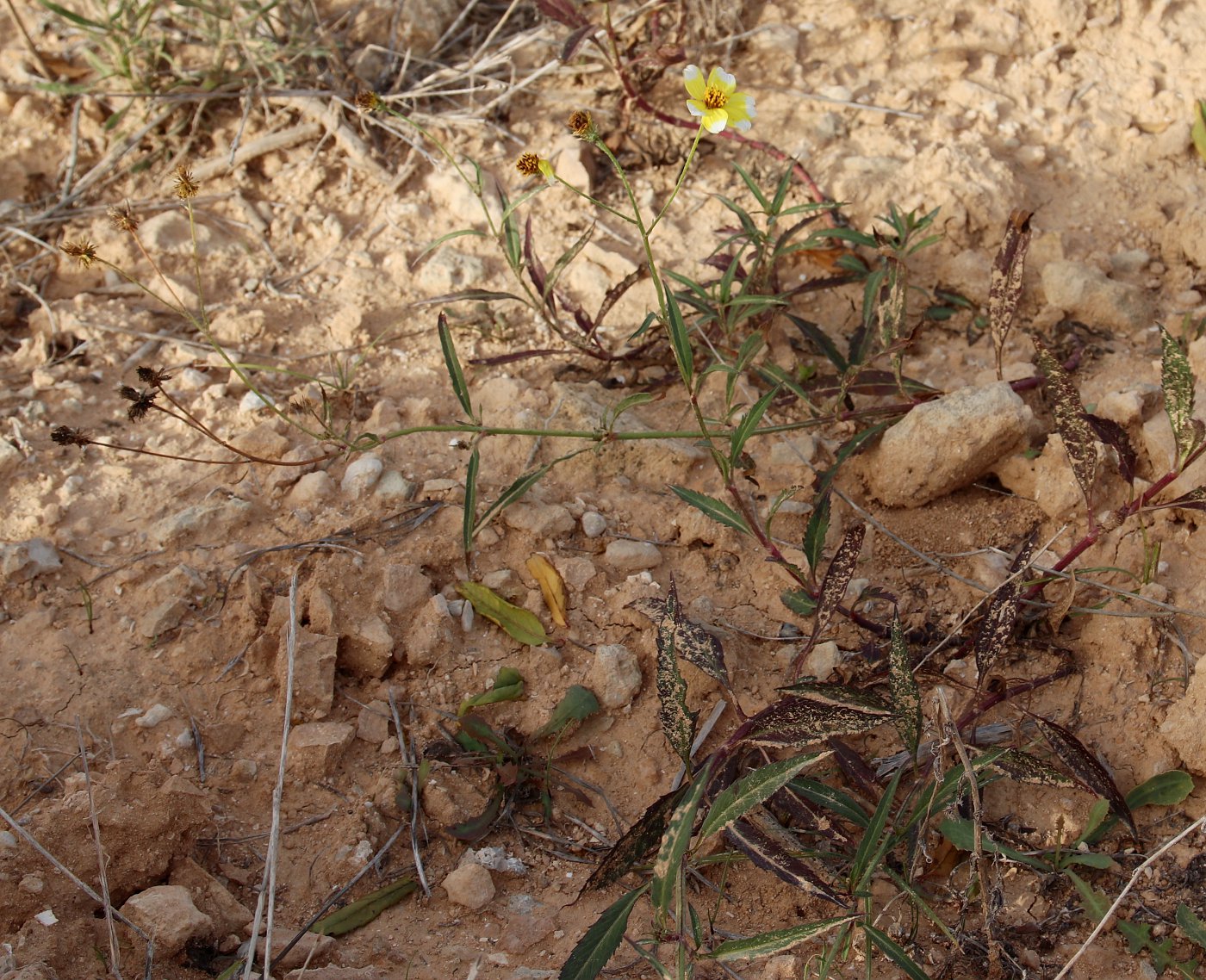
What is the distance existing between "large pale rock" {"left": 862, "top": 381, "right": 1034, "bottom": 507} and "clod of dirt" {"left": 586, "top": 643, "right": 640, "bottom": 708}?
0.73 m

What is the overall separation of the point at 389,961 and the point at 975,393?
1684 millimetres

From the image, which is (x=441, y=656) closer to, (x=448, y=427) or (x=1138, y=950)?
(x=448, y=427)

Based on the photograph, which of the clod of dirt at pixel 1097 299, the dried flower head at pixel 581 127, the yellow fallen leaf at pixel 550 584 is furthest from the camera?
the clod of dirt at pixel 1097 299

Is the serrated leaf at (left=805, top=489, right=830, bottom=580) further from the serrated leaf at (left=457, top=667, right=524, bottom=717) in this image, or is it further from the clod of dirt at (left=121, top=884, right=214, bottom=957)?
the clod of dirt at (left=121, top=884, right=214, bottom=957)

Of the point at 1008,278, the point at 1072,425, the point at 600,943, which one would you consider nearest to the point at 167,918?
the point at 600,943

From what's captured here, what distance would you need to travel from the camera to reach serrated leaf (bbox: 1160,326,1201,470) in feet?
6.70

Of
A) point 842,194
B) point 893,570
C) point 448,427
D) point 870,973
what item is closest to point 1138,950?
point 870,973

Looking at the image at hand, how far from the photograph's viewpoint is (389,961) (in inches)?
70.0

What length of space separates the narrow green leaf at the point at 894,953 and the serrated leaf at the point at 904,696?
0.34 metres

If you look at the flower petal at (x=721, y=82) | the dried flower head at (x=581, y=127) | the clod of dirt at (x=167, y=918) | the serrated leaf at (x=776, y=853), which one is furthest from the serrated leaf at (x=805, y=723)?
the flower petal at (x=721, y=82)

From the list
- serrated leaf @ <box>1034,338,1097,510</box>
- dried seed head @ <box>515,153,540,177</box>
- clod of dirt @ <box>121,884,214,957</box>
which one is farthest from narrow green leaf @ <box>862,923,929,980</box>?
dried seed head @ <box>515,153,540,177</box>

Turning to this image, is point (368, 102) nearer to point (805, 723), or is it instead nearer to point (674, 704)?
point (674, 704)

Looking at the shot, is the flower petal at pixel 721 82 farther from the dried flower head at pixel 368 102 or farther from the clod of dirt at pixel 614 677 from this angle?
the clod of dirt at pixel 614 677

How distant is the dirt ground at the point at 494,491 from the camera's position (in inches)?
75.2
